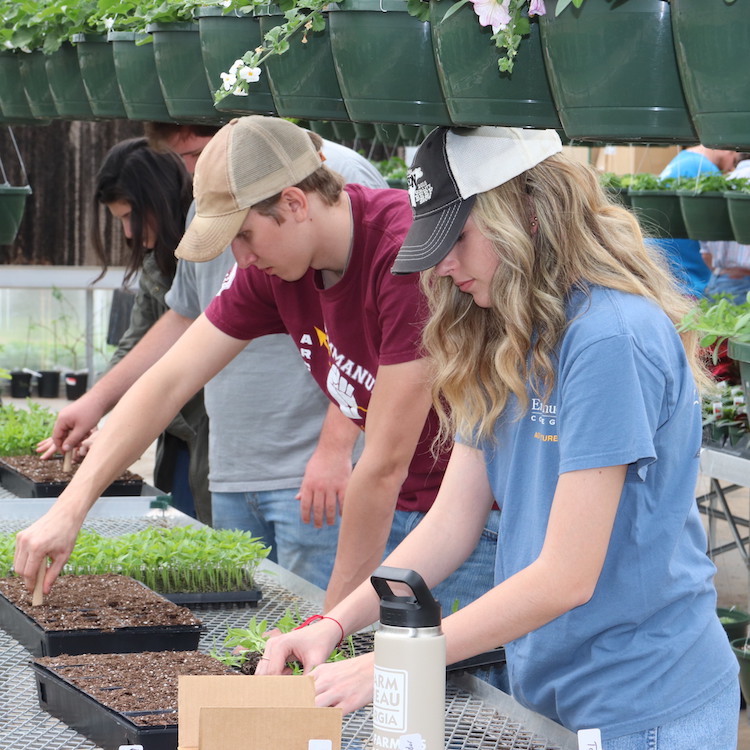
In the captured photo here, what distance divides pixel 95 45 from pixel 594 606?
1224 mm

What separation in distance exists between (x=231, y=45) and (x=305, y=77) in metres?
0.17

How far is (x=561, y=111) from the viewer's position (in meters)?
1.02

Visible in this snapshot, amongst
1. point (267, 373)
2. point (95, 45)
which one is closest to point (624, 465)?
point (95, 45)

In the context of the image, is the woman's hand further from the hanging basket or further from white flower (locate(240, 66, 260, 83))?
the hanging basket

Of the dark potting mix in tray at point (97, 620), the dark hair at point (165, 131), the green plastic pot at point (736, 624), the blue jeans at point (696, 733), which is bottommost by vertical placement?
the green plastic pot at point (736, 624)

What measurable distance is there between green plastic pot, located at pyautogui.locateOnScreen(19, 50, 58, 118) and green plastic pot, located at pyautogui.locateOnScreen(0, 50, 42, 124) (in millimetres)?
27

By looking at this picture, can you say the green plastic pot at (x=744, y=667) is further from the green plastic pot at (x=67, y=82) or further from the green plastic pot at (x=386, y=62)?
the green plastic pot at (x=386, y=62)

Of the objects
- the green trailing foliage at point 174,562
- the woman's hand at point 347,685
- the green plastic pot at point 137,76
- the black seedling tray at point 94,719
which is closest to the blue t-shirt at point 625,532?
the woman's hand at point 347,685

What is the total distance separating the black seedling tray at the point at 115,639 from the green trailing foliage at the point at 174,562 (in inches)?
11.8

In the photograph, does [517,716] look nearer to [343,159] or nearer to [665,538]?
[665,538]

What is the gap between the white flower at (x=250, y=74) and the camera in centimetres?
135

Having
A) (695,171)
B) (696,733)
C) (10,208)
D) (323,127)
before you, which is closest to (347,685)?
(696,733)

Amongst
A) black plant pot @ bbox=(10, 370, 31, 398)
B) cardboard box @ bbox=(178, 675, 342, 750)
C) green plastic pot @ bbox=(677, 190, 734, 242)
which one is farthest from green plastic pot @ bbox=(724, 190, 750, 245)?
black plant pot @ bbox=(10, 370, 31, 398)

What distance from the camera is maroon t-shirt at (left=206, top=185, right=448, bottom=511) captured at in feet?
6.02
